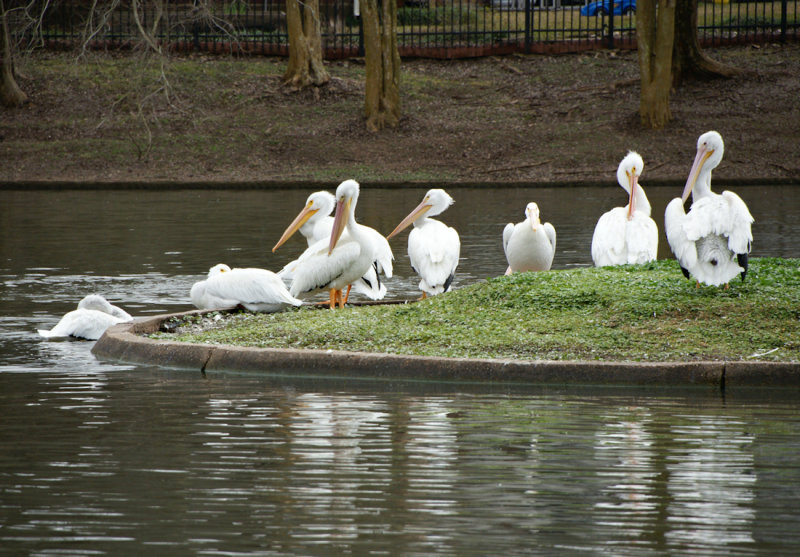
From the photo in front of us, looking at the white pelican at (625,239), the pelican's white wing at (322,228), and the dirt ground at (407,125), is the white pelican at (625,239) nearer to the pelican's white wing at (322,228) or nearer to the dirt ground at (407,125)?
the pelican's white wing at (322,228)

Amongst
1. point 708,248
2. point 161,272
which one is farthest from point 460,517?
point 161,272

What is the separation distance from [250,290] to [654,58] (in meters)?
20.7

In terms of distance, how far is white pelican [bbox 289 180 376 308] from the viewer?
35.0ft

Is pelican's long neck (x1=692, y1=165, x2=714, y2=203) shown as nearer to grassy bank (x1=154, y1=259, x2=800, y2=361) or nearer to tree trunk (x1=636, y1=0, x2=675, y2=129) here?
grassy bank (x1=154, y1=259, x2=800, y2=361)

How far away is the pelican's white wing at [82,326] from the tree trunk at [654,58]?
68.7 ft

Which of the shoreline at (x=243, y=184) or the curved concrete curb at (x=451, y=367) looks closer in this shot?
the curved concrete curb at (x=451, y=367)

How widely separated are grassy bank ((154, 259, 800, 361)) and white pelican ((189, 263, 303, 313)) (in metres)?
0.25

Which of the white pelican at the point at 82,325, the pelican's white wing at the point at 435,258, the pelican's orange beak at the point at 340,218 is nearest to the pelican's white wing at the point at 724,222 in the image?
the pelican's white wing at the point at 435,258

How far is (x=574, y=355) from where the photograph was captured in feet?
26.5

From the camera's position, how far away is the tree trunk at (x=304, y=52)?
3203 cm

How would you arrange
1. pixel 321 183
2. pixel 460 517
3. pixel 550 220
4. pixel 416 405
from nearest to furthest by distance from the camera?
pixel 460 517 → pixel 416 405 → pixel 550 220 → pixel 321 183

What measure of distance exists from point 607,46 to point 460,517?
1320 inches

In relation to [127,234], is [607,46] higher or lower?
higher

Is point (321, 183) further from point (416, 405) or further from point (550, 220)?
point (416, 405)
